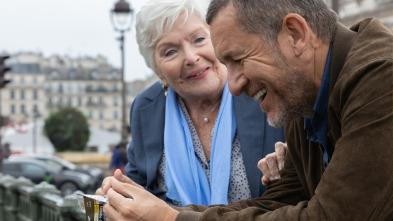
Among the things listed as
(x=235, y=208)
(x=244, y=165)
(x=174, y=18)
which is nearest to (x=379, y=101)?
(x=235, y=208)

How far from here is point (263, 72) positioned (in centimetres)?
191

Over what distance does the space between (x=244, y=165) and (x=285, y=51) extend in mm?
1013

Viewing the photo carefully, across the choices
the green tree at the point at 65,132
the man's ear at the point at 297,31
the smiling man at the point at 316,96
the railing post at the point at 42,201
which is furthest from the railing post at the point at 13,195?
the green tree at the point at 65,132

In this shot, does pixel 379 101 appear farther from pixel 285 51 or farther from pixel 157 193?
pixel 157 193

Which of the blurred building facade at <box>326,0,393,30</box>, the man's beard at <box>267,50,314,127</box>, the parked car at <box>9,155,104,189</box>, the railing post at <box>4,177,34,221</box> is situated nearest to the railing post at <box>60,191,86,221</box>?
the man's beard at <box>267,50,314,127</box>

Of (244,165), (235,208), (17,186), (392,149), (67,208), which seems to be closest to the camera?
(392,149)

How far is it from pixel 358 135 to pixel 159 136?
1.58 m

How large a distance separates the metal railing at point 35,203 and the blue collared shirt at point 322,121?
1.53 m

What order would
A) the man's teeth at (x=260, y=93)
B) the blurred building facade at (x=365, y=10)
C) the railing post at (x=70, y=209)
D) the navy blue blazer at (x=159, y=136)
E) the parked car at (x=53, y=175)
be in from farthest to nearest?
the blurred building facade at (x=365, y=10) → the parked car at (x=53, y=175) → the railing post at (x=70, y=209) → the navy blue blazer at (x=159, y=136) → the man's teeth at (x=260, y=93)

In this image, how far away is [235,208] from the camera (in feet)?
7.04

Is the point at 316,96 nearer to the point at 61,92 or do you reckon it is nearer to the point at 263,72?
the point at 263,72

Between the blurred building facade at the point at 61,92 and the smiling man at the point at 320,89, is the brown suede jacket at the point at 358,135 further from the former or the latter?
the blurred building facade at the point at 61,92

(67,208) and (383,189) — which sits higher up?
(383,189)

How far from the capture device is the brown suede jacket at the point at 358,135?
159 cm
